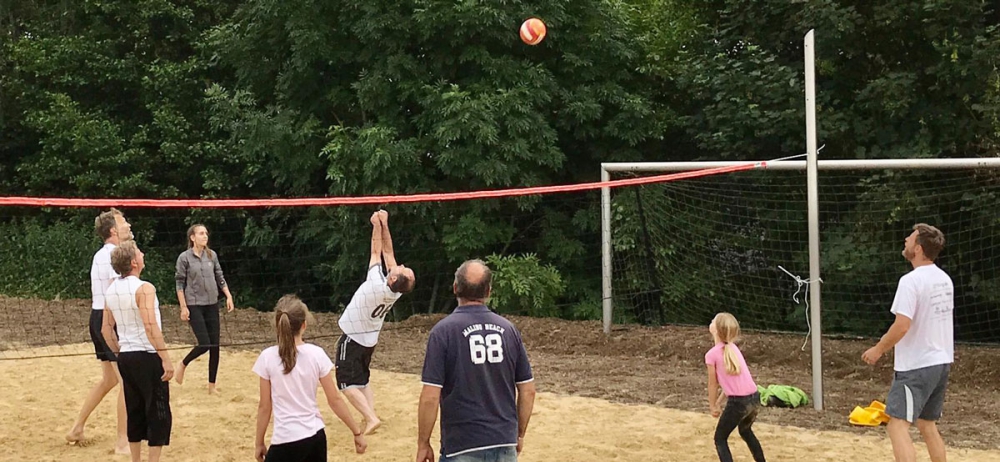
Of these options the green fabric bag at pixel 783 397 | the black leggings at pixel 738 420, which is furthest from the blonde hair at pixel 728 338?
the green fabric bag at pixel 783 397

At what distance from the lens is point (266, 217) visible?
628 inches

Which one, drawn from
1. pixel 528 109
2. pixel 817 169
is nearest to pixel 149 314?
→ pixel 817 169

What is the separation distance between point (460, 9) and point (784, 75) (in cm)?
452

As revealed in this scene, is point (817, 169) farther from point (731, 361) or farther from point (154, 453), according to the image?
point (154, 453)

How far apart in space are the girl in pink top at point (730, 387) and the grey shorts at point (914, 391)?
2.61 ft

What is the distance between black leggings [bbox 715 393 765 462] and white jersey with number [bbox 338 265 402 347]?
2.45 meters

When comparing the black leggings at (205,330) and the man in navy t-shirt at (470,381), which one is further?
the black leggings at (205,330)

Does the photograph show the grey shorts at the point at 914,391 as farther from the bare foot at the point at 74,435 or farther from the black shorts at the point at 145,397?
the bare foot at the point at 74,435

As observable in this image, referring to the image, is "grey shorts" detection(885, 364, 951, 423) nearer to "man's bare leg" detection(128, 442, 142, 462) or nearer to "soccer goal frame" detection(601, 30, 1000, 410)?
"soccer goal frame" detection(601, 30, 1000, 410)

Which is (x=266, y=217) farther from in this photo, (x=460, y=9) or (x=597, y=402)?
(x=597, y=402)

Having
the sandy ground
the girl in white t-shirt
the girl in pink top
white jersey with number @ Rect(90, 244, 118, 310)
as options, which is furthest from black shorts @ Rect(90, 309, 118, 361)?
the girl in pink top

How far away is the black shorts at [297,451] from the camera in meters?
4.90

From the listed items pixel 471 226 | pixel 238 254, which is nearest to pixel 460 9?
pixel 471 226

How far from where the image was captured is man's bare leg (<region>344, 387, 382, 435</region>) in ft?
24.4
